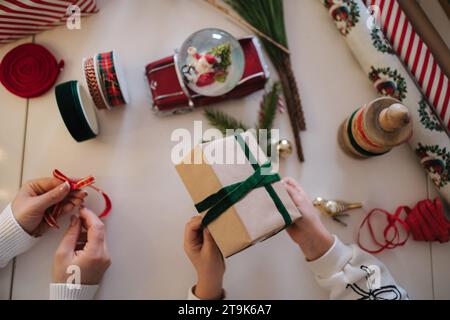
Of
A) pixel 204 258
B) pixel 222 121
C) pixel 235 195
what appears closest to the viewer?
pixel 235 195

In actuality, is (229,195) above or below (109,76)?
below

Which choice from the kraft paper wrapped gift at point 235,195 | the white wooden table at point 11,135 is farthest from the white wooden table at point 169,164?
the kraft paper wrapped gift at point 235,195

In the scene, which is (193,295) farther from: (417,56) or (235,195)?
(417,56)

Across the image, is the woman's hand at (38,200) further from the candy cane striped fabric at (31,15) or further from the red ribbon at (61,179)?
the candy cane striped fabric at (31,15)

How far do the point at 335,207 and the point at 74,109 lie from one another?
573mm

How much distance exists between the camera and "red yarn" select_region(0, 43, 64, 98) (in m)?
0.81

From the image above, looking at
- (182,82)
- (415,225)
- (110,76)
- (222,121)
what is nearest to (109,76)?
(110,76)

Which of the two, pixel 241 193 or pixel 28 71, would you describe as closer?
pixel 241 193

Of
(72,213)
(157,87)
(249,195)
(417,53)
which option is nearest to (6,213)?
(72,213)

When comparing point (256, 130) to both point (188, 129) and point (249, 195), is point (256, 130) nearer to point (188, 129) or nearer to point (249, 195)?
point (188, 129)

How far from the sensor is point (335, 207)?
31.3 inches

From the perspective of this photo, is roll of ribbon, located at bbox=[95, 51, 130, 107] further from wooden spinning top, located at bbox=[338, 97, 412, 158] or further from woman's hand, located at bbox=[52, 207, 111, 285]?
wooden spinning top, located at bbox=[338, 97, 412, 158]

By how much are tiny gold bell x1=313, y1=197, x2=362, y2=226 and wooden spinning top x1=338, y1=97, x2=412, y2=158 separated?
12cm

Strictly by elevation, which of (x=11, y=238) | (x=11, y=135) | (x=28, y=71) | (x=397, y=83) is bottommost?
(x=11, y=238)
